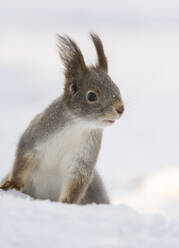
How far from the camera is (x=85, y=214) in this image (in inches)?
91.4

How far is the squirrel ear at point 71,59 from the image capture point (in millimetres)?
3178

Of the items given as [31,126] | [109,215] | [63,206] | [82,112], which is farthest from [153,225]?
[31,126]

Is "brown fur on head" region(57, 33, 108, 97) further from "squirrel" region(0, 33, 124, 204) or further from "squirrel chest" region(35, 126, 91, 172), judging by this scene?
"squirrel chest" region(35, 126, 91, 172)

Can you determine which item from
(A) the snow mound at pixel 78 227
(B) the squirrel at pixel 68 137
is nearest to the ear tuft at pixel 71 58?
(B) the squirrel at pixel 68 137

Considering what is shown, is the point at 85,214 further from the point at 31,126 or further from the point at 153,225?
the point at 31,126

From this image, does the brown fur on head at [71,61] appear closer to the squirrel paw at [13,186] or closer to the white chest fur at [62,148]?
the white chest fur at [62,148]

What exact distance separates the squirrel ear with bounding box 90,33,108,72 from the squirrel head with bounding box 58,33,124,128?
4 centimetres

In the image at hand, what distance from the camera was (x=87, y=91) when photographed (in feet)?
10.3

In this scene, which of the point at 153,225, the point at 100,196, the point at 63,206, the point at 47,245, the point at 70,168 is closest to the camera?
the point at 47,245

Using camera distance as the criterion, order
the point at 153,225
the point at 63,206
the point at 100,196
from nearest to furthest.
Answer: the point at 153,225, the point at 63,206, the point at 100,196

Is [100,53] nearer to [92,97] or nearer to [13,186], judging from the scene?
[92,97]

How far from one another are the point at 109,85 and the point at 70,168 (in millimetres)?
560

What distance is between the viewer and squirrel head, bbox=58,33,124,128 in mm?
3025

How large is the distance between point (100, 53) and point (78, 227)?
4.93ft
